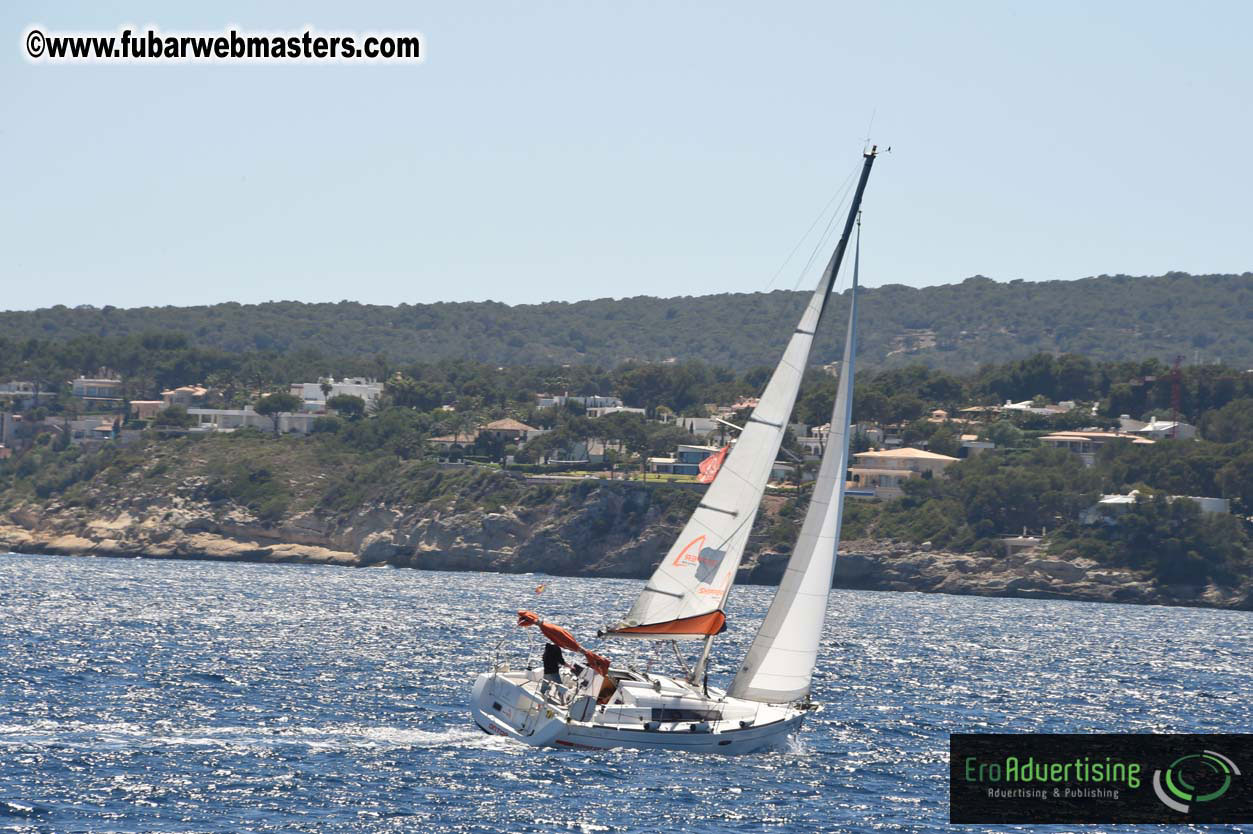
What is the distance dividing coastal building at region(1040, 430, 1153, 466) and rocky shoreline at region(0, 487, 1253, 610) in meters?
22.9

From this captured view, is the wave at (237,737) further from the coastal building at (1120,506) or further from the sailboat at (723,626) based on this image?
the coastal building at (1120,506)

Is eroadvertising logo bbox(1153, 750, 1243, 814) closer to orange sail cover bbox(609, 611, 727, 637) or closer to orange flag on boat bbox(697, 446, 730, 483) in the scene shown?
orange sail cover bbox(609, 611, 727, 637)

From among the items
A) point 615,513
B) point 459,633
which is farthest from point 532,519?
point 459,633

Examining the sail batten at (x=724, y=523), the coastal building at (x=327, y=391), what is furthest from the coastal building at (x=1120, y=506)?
the sail batten at (x=724, y=523)

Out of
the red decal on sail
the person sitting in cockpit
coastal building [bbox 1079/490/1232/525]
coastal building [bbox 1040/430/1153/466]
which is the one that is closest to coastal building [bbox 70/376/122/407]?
coastal building [bbox 1040/430/1153/466]

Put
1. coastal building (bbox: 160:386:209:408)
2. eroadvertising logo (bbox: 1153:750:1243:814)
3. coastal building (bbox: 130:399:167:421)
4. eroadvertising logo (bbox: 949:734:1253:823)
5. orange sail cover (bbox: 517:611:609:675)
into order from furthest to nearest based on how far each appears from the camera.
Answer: coastal building (bbox: 160:386:209:408) < coastal building (bbox: 130:399:167:421) < eroadvertising logo (bbox: 1153:750:1243:814) < orange sail cover (bbox: 517:611:609:675) < eroadvertising logo (bbox: 949:734:1253:823)

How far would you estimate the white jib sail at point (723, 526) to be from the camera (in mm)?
35188

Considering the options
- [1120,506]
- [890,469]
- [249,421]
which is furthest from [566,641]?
[249,421]

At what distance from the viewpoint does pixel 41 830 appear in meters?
27.2

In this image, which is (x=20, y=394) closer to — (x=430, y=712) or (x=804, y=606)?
(x=430, y=712)

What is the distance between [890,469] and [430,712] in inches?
3446

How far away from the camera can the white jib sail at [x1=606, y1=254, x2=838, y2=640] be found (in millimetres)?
35188

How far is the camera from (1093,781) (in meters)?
37.3

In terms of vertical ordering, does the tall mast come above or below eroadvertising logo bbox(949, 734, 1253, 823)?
above
